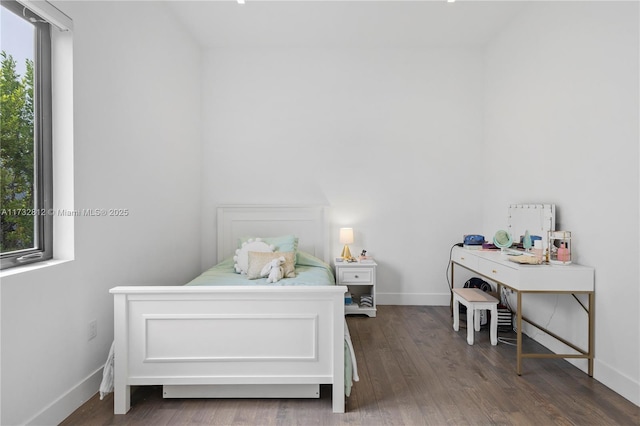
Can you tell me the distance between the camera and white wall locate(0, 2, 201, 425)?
1724 millimetres

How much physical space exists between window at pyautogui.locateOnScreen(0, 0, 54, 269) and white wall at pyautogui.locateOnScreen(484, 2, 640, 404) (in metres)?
3.35

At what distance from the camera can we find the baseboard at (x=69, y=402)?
69.9 inches

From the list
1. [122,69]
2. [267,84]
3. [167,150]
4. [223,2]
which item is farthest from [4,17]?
[267,84]

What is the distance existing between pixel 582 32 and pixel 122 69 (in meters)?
3.25

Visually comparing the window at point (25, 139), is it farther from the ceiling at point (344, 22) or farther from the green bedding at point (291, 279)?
the ceiling at point (344, 22)

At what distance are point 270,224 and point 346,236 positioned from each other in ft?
2.87

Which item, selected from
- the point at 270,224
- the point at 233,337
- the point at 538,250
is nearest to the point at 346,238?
the point at 270,224

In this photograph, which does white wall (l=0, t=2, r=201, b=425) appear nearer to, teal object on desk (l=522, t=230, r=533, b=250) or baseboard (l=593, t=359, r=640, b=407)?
teal object on desk (l=522, t=230, r=533, b=250)

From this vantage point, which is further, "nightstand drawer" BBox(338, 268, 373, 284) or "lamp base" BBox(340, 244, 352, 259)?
"lamp base" BBox(340, 244, 352, 259)

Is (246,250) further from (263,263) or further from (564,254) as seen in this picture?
(564,254)

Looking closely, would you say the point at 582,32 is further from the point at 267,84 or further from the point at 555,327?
the point at 267,84

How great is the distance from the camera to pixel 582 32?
2.52 m

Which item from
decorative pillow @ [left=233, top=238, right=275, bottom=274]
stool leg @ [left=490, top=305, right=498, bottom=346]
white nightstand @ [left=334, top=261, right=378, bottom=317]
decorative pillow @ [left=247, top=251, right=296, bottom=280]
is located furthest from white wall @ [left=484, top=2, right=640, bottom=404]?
decorative pillow @ [left=233, top=238, right=275, bottom=274]

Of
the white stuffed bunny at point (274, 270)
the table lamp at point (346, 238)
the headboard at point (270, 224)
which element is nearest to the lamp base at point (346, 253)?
the table lamp at point (346, 238)
